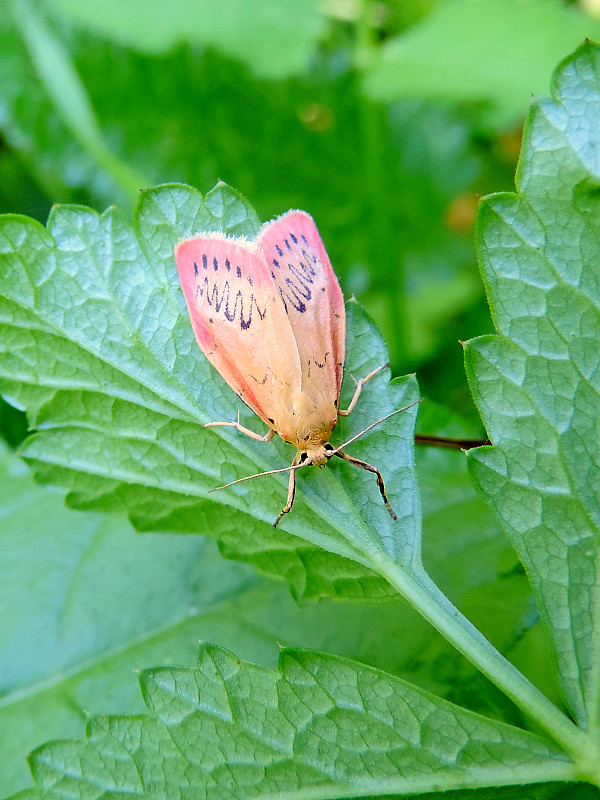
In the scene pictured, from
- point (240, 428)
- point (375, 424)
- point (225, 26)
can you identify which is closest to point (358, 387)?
point (375, 424)

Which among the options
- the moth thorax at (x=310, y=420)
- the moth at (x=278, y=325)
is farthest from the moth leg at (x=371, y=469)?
the moth thorax at (x=310, y=420)

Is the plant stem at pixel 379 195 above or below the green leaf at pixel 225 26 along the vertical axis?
below

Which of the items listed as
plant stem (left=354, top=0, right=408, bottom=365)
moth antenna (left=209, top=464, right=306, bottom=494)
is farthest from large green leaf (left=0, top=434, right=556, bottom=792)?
plant stem (left=354, top=0, right=408, bottom=365)

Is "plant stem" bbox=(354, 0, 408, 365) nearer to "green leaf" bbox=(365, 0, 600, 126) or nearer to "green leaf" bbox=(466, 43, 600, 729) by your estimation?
"green leaf" bbox=(365, 0, 600, 126)

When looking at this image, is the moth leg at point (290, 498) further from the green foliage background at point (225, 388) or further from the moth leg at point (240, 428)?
the moth leg at point (240, 428)

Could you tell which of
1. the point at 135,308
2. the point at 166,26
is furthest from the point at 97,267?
the point at 166,26

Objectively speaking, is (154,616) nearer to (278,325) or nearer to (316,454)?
(316,454)
